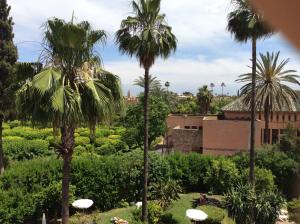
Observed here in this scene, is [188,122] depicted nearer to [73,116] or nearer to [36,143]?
[36,143]

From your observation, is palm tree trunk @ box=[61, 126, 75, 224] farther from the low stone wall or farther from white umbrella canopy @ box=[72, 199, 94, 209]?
the low stone wall

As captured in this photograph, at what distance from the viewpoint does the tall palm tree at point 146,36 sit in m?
20.8

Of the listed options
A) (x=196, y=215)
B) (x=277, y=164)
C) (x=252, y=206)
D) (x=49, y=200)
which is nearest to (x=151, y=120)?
(x=277, y=164)

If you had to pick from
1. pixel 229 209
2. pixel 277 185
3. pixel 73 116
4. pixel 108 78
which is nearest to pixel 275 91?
pixel 277 185

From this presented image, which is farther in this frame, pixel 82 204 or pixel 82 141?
pixel 82 141

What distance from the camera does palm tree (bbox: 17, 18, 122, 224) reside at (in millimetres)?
15141

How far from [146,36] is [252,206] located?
376 inches

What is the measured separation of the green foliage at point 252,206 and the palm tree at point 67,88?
9182 mm

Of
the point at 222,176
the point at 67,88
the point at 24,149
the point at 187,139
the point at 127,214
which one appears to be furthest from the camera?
the point at 187,139

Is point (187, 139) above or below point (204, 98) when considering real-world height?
below

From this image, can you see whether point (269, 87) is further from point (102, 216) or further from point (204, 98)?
point (204, 98)

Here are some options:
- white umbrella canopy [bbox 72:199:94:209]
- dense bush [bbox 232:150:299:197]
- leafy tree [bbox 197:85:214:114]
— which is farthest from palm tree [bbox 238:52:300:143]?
leafy tree [bbox 197:85:214:114]

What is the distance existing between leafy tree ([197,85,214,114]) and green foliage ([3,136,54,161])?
38.4 m

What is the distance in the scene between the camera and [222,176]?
28.3 meters
